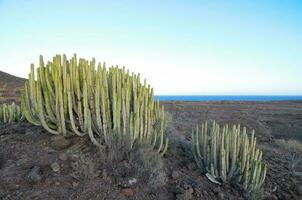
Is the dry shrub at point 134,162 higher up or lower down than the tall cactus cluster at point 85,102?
lower down

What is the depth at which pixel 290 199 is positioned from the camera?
16.7ft

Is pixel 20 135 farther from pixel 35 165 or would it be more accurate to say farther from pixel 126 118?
pixel 126 118

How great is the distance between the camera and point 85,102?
4.86 m

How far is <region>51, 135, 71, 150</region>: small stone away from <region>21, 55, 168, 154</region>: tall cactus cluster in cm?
10

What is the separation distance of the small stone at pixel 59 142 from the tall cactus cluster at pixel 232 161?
263 cm

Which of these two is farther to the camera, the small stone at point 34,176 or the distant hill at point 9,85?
the distant hill at point 9,85

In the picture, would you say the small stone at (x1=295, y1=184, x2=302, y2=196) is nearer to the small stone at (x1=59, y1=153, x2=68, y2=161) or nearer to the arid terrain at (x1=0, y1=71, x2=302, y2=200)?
the arid terrain at (x1=0, y1=71, x2=302, y2=200)

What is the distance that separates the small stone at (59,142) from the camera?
4.91 meters

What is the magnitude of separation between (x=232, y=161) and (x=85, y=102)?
3049 mm

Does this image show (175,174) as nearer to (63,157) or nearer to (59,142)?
(63,157)

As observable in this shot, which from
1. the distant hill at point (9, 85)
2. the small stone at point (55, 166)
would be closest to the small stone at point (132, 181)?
the small stone at point (55, 166)

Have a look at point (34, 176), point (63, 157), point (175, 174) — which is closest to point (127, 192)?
point (175, 174)

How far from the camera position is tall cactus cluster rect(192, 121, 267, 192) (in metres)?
4.99

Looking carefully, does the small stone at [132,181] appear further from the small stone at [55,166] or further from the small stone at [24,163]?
the small stone at [24,163]
